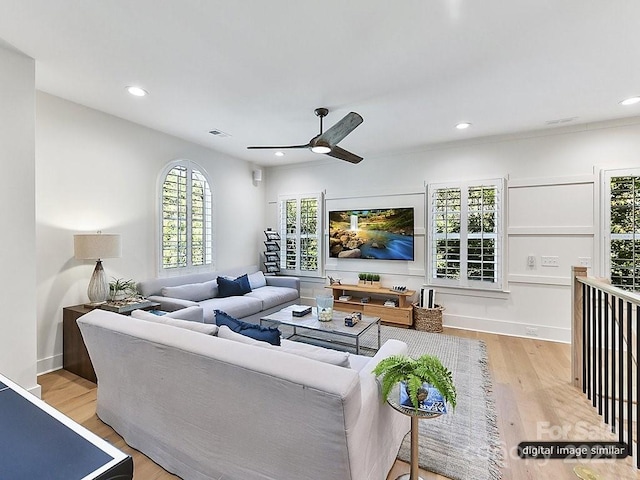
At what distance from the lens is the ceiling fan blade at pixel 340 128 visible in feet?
9.23

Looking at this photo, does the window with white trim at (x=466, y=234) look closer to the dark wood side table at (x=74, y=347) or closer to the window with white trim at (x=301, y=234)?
the window with white trim at (x=301, y=234)

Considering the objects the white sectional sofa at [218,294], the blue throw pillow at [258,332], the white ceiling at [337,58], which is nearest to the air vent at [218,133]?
the white ceiling at [337,58]

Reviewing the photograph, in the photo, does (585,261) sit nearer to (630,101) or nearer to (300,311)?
(630,101)

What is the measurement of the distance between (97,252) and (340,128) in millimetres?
2707

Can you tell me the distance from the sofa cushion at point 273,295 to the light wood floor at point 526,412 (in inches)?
83.0

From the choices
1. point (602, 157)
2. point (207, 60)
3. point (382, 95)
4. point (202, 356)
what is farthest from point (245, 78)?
point (602, 157)

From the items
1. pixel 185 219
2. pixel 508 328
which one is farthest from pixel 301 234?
pixel 508 328

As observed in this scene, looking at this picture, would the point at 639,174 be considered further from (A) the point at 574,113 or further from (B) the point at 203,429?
(B) the point at 203,429

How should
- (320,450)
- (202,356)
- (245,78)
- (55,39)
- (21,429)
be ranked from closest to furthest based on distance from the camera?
(21,429), (320,450), (202,356), (55,39), (245,78)

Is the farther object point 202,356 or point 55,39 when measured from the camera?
point 55,39

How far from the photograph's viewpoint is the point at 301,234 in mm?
5820

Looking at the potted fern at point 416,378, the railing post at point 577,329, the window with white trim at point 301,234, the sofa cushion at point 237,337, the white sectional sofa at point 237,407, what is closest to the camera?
the white sectional sofa at point 237,407

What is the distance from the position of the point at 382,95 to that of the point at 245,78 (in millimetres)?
1338

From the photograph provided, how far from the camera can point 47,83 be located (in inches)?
113
